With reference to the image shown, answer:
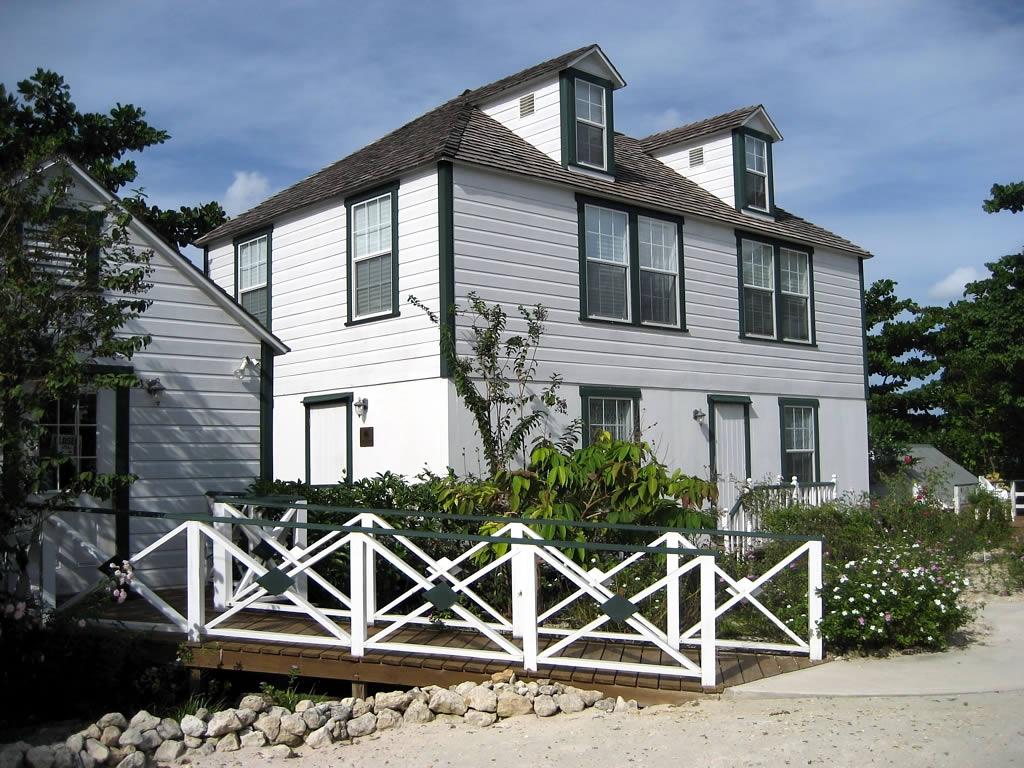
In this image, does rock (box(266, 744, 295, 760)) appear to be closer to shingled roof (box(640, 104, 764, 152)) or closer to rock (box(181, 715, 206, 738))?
rock (box(181, 715, 206, 738))

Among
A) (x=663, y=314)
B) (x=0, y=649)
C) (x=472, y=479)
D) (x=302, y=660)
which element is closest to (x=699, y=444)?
(x=663, y=314)

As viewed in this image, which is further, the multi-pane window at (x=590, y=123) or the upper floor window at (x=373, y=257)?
the multi-pane window at (x=590, y=123)

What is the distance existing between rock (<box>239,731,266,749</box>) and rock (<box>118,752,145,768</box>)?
0.75 meters

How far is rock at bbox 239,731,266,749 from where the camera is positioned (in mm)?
7316

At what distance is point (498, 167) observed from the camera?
13.1 metres

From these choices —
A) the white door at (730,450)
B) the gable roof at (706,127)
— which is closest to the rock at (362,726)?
the white door at (730,450)

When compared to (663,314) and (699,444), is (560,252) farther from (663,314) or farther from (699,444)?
→ (699,444)

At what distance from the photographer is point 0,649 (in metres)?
7.62

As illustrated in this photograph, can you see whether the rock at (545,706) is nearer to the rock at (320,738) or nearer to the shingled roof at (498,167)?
the rock at (320,738)

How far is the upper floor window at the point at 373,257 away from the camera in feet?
43.9

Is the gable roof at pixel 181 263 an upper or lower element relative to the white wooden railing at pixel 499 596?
upper

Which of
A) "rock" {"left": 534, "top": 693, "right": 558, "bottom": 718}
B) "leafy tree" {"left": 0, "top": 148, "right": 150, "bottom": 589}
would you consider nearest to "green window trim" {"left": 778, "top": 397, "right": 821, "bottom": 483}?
"rock" {"left": 534, "top": 693, "right": 558, "bottom": 718}

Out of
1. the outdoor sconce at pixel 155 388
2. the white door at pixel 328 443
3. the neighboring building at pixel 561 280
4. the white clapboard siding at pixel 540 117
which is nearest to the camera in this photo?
the outdoor sconce at pixel 155 388

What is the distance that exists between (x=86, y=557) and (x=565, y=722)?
5520 millimetres
